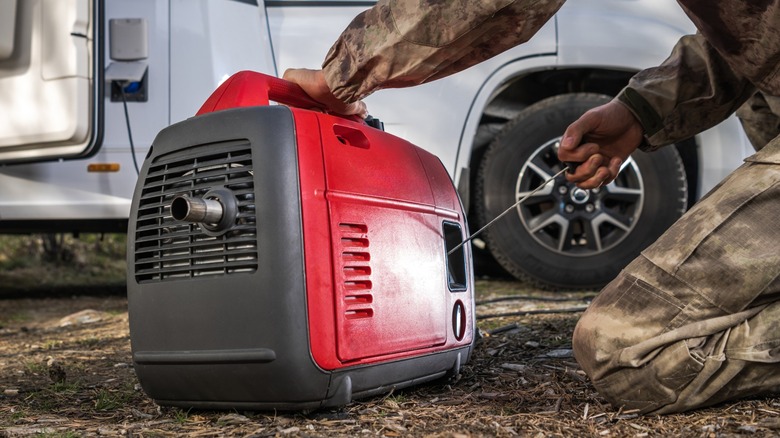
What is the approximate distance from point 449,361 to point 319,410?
0.39m

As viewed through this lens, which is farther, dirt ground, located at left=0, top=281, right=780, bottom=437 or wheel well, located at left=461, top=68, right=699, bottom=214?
wheel well, located at left=461, top=68, right=699, bottom=214

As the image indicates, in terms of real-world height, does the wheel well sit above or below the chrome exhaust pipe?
above

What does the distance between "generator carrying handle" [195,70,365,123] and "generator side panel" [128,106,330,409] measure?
123 mm

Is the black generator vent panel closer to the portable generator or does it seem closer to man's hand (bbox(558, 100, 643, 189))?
the portable generator

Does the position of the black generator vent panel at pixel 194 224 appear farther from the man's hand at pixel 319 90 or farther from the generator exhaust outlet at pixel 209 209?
the man's hand at pixel 319 90

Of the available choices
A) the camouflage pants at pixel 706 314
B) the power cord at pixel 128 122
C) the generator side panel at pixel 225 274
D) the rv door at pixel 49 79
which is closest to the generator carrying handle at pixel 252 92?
the generator side panel at pixel 225 274

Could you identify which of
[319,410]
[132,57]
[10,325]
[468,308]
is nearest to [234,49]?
[132,57]

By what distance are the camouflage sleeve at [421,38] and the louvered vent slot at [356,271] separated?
0.29 metres

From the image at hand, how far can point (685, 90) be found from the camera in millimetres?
2082

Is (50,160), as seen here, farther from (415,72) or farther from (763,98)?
(763,98)

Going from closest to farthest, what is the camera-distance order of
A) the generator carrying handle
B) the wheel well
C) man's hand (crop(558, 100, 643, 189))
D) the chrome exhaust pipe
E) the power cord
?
the chrome exhaust pipe → the generator carrying handle → man's hand (crop(558, 100, 643, 189)) → the power cord → the wheel well

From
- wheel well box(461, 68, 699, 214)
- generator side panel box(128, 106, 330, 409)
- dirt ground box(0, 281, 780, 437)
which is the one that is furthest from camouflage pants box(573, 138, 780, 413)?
wheel well box(461, 68, 699, 214)

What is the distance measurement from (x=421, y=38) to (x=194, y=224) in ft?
1.92

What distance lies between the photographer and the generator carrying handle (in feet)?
5.78
